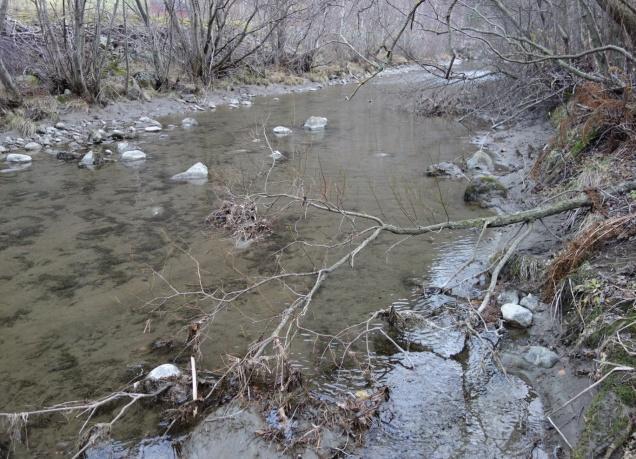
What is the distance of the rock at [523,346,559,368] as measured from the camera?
3708 millimetres

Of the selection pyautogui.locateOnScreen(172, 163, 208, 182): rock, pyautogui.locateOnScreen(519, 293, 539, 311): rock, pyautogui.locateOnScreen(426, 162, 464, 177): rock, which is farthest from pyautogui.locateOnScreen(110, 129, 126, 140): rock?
pyautogui.locateOnScreen(519, 293, 539, 311): rock

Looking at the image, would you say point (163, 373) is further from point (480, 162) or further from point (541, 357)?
point (480, 162)

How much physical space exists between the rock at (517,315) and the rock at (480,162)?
533 cm

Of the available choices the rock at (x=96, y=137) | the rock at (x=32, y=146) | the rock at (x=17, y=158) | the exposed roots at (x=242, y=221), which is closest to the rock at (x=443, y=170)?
the exposed roots at (x=242, y=221)

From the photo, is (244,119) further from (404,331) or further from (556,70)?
(404,331)

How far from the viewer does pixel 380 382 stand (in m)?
3.74

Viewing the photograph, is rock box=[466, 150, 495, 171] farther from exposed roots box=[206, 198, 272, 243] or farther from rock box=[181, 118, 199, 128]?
rock box=[181, 118, 199, 128]

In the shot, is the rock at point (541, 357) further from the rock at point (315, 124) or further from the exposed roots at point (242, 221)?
the rock at point (315, 124)

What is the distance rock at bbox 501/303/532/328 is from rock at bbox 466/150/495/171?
5328 mm

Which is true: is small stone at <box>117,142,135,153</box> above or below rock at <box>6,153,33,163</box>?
above

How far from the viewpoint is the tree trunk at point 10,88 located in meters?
11.7

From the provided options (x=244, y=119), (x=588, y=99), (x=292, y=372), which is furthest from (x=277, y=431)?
(x=244, y=119)

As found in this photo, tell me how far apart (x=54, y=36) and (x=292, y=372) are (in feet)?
43.4

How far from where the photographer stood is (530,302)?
4.47 metres
